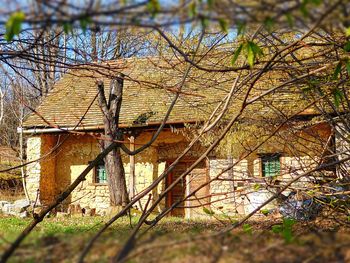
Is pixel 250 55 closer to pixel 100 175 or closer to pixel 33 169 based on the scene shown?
pixel 100 175

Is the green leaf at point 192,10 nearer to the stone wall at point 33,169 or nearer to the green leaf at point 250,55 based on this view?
the green leaf at point 250,55

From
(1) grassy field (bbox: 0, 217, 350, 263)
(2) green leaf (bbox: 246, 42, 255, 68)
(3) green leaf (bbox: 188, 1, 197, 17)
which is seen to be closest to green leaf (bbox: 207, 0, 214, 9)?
(3) green leaf (bbox: 188, 1, 197, 17)

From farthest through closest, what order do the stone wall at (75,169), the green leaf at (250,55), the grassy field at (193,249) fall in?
1. the stone wall at (75,169)
2. the green leaf at (250,55)
3. the grassy field at (193,249)

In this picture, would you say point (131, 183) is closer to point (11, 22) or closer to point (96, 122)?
point (96, 122)

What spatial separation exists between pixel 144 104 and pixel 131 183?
234 centimetres

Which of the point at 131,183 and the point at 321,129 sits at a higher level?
the point at 321,129

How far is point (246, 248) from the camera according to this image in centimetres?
86

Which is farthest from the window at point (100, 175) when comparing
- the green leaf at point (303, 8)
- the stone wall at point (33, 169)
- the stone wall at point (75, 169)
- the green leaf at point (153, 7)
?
the green leaf at point (303, 8)

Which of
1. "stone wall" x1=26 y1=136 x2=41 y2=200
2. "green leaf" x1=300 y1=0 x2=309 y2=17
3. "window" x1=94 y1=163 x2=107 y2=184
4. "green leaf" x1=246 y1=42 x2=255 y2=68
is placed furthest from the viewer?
"window" x1=94 y1=163 x2=107 y2=184

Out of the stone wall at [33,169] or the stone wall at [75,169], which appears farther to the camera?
the stone wall at [33,169]

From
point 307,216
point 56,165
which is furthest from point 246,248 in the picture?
Result: point 56,165

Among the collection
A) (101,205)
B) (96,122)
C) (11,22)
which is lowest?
(101,205)

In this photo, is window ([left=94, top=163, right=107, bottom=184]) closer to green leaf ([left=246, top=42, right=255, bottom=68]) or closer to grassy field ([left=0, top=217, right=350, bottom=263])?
green leaf ([left=246, top=42, right=255, bottom=68])

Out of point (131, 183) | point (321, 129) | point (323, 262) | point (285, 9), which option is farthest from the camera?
point (131, 183)
